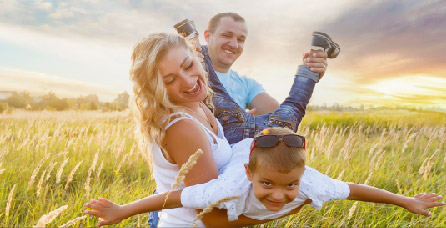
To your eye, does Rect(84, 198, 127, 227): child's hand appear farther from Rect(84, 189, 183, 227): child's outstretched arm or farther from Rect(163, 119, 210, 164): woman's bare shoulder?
Rect(163, 119, 210, 164): woman's bare shoulder

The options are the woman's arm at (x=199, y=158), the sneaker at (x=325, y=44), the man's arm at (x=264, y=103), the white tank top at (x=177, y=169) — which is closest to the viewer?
the woman's arm at (x=199, y=158)

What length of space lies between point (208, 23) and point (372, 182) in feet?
9.66

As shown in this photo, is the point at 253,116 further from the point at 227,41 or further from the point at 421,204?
the point at 421,204

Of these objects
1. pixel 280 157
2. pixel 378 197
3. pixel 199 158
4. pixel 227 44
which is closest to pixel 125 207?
pixel 199 158

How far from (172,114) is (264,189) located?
0.82m

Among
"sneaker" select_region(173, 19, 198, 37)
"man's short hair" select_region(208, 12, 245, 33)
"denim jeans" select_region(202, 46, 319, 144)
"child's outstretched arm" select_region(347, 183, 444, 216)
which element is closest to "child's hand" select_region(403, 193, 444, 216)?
"child's outstretched arm" select_region(347, 183, 444, 216)

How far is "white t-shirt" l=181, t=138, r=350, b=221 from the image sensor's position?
2.05m

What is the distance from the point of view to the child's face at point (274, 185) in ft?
6.31

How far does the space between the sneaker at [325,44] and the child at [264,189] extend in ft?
4.56

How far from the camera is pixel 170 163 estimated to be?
247cm

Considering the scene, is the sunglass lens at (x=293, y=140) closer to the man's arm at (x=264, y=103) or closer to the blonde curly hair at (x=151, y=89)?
the blonde curly hair at (x=151, y=89)

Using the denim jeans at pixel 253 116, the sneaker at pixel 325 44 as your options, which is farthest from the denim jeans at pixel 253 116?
the sneaker at pixel 325 44

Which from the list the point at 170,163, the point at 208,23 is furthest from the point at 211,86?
the point at 208,23

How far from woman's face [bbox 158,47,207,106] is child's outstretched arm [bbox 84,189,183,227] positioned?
2.48 ft
